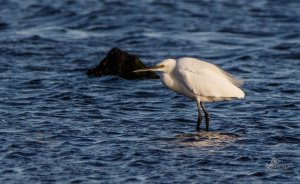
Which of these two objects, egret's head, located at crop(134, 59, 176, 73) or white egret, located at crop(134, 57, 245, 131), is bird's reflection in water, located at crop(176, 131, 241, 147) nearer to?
white egret, located at crop(134, 57, 245, 131)

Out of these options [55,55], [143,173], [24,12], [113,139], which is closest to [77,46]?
[55,55]

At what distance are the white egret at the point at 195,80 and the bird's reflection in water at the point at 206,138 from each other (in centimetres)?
29

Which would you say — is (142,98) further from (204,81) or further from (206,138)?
(206,138)

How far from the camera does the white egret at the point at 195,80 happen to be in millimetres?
11305

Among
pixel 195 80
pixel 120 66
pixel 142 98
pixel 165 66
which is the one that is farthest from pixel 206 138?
pixel 120 66

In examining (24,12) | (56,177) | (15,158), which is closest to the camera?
(56,177)

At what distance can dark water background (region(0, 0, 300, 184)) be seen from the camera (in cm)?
912

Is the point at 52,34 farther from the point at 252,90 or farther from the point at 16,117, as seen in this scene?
the point at 16,117

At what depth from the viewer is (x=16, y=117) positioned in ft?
38.3

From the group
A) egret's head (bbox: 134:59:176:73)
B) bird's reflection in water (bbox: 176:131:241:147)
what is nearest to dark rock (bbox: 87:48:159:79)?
egret's head (bbox: 134:59:176:73)

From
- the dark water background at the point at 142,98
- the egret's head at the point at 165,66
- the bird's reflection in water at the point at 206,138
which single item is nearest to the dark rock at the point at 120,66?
the dark water background at the point at 142,98

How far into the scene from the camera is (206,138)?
35.4 ft

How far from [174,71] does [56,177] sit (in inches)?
129

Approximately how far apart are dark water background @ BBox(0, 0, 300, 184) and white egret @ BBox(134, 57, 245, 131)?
18.1 inches
